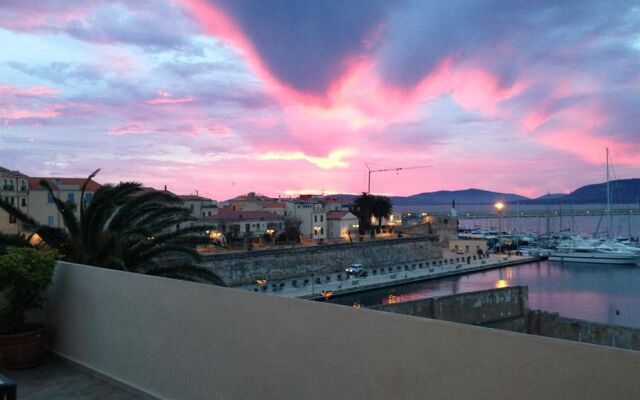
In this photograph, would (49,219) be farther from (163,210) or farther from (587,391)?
(587,391)

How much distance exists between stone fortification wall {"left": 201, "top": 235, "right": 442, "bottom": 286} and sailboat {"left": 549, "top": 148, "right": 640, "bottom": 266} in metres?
16.5

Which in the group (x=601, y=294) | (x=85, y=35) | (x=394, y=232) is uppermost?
(x=85, y=35)

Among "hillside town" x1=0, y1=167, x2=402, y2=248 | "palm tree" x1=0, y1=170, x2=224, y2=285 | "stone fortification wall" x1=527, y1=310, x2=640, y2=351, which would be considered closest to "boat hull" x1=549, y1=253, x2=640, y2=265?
"hillside town" x1=0, y1=167, x2=402, y2=248

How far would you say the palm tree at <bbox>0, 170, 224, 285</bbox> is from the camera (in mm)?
6562

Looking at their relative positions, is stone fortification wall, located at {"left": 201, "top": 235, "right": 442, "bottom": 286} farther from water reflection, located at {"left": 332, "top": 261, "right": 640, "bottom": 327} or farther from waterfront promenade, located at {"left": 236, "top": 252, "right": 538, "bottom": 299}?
water reflection, located at {"left": 332, "top": 261, "right": 640, "bottom": 327}

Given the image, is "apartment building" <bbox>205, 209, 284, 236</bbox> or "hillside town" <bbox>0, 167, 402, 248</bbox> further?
"apartment building" <bbox>205, 209, 284, 236</bbox>

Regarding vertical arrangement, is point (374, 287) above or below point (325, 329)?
below

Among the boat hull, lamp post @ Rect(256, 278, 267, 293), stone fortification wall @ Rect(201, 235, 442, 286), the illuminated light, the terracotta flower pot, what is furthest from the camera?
the boat hull

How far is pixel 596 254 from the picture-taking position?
54625 mm

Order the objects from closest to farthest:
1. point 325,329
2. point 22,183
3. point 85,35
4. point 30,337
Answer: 1. point 325,329
2. point 30,337
3. point 85,35
4. point 22,183

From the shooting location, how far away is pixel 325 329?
244 cm

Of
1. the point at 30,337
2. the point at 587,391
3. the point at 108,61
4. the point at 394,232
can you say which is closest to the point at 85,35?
the point at 108,61

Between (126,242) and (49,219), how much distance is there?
35719mm

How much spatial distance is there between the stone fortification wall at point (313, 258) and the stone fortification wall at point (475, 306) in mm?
19270
